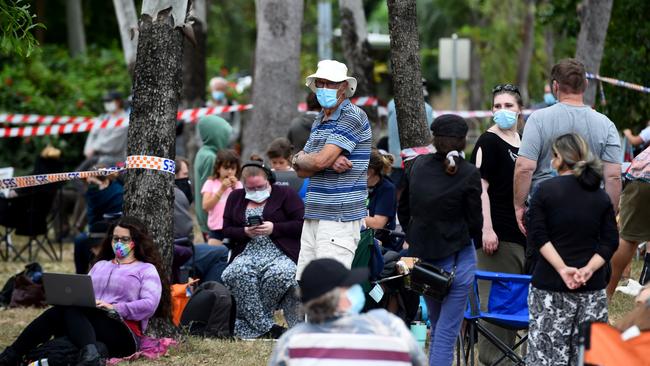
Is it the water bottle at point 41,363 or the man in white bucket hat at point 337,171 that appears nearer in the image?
the man in white bucket hat at point 337,171

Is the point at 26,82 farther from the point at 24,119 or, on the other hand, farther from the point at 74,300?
the point at 74,300

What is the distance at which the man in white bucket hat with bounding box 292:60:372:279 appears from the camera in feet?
26.0

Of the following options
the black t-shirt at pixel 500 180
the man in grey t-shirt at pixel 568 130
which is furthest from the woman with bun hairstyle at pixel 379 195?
the man in grey t-shirt at pixel 568 130

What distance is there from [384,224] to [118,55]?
58.7 feet

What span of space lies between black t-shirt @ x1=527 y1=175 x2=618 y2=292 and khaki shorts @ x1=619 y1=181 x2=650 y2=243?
3596 millimetres

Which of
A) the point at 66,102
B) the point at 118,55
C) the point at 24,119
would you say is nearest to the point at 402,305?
the point at 24,119

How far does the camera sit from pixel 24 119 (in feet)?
63.6

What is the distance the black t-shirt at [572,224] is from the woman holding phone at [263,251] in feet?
12.1

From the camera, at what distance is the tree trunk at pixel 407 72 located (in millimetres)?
9398

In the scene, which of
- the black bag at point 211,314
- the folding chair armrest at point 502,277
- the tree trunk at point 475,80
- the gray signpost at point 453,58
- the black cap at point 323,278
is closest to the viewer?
the black cap at point 323,278

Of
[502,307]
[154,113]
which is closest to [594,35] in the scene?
[154,113]

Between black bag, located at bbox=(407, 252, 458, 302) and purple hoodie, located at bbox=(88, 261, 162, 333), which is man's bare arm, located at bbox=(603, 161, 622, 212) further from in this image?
purple hoodie, located at bbox=(88, 261, 162, 333)

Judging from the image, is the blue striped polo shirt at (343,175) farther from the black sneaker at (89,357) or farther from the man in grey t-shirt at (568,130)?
the black sneaker at (89,357)

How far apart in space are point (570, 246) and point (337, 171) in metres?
1.88
